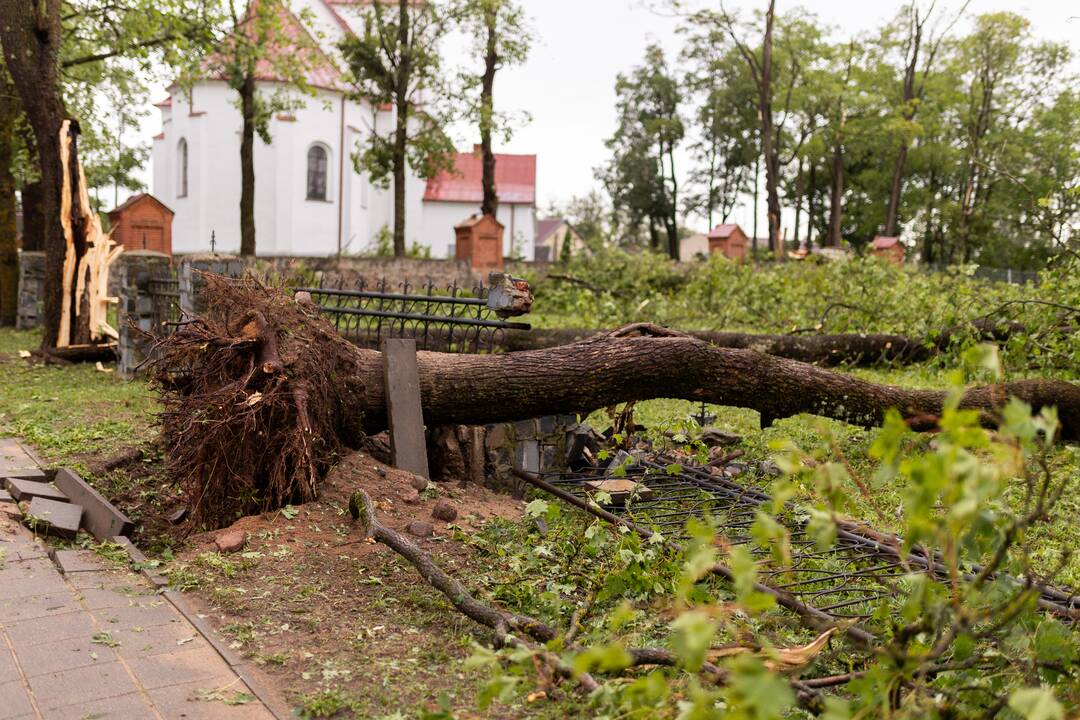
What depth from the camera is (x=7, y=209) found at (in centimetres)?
1513

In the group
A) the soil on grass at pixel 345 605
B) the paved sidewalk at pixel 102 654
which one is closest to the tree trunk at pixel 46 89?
the soil on grass at pixel 345 605

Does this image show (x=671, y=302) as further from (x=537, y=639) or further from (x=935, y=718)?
(x=935, y=718)

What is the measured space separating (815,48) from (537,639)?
4215cm

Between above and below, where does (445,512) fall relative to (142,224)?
below

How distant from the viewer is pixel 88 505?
5184 mm

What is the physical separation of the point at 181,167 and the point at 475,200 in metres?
13.6

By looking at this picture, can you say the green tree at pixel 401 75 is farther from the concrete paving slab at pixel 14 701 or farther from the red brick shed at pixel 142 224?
the concrete paving slab at pixel 14 701

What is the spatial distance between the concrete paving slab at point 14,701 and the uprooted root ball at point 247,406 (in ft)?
5.89

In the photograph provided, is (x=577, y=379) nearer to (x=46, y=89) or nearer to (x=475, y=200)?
(x=46, y=89)

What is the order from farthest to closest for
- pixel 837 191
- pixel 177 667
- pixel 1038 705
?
pixel 837 191
pixel 177 667
pixel 1038 705

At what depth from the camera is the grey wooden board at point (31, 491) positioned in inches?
208

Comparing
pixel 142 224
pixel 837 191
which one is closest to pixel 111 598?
pixel 142 224

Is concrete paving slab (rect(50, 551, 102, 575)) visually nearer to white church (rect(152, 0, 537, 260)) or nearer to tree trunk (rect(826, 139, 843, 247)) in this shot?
white church (rect(152, 0, 537, 260))

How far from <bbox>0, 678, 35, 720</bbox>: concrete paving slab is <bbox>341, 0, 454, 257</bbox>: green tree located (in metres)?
22.8
